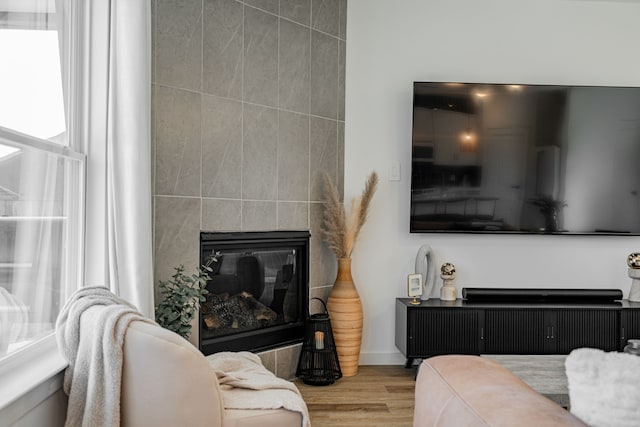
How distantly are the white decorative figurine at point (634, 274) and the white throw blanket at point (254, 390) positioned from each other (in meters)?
2.89

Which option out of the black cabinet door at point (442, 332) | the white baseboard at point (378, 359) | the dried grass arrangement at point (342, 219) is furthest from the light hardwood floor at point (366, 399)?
the dried grass arrangement at point (342, 219)

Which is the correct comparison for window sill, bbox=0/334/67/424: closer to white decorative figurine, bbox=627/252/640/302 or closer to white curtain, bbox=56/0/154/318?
white curtain, bbox=56/0/154/318

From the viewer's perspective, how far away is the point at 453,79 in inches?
179

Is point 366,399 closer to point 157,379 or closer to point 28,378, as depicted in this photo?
point 157,379

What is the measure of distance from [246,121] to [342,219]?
0.94 m

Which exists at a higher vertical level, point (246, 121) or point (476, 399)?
point (246, 121)

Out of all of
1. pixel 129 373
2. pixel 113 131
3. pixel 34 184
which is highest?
pixel 113 131

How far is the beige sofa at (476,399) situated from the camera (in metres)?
1.13

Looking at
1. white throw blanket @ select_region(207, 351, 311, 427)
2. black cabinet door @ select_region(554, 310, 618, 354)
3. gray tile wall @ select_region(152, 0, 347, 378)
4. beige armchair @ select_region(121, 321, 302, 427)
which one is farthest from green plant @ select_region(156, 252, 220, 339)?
black cabinet door @ select_region(554, 310, 618, 354)

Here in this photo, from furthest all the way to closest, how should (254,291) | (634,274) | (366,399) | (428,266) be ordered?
(428,266)
(634,274)
(254,291)
(366,399)

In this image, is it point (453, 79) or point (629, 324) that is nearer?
point (629, 324)

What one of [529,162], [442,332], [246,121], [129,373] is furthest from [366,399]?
[129,373]

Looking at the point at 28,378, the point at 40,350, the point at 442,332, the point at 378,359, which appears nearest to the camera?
the point at 28,378

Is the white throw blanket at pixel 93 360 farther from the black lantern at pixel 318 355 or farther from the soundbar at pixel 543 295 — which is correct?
the soundbar at pixel 543 295
